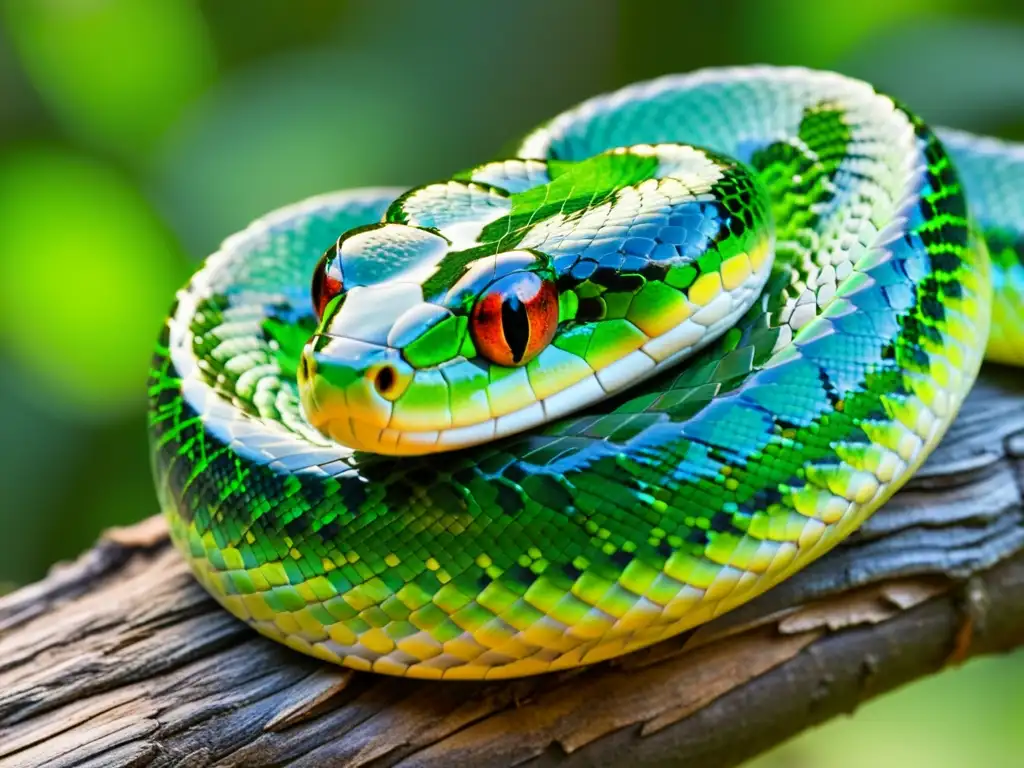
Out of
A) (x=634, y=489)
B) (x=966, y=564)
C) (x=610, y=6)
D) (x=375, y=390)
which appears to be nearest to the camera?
A: (x=375, y=390)

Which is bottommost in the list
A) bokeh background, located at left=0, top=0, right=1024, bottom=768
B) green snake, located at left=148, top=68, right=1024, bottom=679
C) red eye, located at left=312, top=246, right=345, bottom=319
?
bokeh background, located at left=0, top=0, right=1024, bottom=768

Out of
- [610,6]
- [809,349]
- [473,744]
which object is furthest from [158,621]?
[610,6]

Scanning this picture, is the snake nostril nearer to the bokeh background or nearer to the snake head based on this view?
the snake head

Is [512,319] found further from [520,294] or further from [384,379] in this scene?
[384,379]

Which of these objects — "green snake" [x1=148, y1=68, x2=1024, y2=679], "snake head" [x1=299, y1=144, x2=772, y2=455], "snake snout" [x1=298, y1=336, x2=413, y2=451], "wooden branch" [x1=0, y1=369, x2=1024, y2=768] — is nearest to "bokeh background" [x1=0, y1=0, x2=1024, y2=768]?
"wooden branch" [x1=0, y1=369, x2=1024, y2=768]

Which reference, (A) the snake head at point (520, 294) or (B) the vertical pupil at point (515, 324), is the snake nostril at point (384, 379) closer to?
(A) the snake head at point (520, 294)

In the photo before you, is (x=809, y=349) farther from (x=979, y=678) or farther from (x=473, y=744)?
(x=979, y=678)

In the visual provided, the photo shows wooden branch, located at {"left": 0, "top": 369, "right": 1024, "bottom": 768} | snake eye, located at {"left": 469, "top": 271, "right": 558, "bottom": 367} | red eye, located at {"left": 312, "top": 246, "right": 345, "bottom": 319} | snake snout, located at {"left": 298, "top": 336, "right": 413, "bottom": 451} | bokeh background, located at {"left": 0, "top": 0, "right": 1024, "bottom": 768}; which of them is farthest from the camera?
bokeh background, located at {"left": 0, "top": 0, "right": 1024, "bottom": 768}
